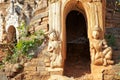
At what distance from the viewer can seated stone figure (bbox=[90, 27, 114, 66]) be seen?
9.27 metres

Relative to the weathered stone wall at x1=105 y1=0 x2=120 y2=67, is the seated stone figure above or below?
below

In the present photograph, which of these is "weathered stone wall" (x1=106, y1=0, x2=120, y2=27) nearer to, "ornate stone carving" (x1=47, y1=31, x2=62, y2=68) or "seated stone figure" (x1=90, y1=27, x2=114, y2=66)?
"seated stone figure" (x1=90, y1=27, x2=114, y2=66)

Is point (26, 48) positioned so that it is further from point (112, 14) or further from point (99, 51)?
point (112, 14)

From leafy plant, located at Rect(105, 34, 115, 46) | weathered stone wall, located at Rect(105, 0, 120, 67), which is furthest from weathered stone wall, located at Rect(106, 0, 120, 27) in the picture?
leafy plant, located at Rect(105, 34, 115, 46)

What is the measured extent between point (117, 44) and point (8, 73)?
10.8 feet

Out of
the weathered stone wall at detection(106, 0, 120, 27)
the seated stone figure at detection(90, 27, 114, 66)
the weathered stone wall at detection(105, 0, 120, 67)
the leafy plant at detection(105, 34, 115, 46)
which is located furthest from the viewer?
the weathered stone wall at detection(106, 0, 120, 27)

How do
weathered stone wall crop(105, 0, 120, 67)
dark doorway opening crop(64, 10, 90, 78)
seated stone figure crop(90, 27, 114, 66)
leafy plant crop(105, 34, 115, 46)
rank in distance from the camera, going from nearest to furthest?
seated stone figure crop(90, 27, 114, 66), dark doorway opening crop(64, 10, 90, 78), weathered stone wall crop(105, 0, 120, 67), leafy plant crop(105, 34, 115, 46)

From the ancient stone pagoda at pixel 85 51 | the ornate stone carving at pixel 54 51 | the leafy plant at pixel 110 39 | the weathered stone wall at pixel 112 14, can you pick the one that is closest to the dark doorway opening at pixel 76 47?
the ancient stone pagoda at pixel 85 51

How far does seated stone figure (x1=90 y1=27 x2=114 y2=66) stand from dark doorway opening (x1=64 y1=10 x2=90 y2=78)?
1.73ft

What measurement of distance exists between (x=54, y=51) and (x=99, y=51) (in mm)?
1163

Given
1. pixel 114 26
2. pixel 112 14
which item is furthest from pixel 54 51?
pixel 112 14

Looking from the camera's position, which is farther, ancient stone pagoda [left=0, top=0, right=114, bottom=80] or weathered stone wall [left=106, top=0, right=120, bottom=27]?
weathered stone wall [left=106, top=0, right=120, bottom=27]

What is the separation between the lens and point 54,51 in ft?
30.7

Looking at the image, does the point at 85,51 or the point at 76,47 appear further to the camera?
the point at 76,47
